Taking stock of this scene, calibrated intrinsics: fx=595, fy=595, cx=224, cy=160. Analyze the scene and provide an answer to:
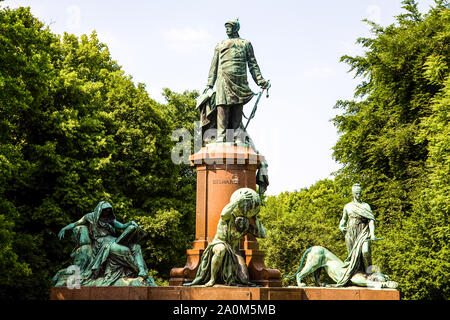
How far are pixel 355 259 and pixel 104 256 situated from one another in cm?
498

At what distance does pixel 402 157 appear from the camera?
24.6 metres

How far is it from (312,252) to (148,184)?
49.2 feet

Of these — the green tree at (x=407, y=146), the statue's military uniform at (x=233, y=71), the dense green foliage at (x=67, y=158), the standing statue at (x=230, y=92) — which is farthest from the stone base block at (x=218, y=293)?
the green tree at (x=407, y=146)

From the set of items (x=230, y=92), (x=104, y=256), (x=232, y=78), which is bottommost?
(x=104, y=256)

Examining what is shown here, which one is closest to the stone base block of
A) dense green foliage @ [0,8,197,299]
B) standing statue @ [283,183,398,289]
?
standing statue @ [283,183,398,289]

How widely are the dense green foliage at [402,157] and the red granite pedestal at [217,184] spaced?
9610mm

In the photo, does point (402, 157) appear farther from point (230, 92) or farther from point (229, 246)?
point (229, 246)

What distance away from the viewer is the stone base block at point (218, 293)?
10.1 m

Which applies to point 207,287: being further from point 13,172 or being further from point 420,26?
point 420,26

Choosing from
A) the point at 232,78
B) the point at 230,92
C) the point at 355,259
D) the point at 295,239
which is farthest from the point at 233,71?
the point at 295,239

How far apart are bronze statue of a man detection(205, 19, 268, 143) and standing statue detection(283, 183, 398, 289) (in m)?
2.91

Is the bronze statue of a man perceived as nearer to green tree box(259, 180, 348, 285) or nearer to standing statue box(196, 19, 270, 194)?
standing statue box(196, 19, 270, 194)

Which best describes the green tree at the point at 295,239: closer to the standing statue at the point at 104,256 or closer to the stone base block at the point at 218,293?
the stone base block at the point at 218,293
